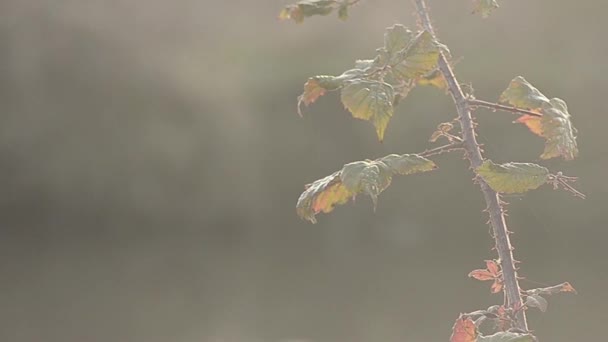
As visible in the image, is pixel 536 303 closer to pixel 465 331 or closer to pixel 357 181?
pixel 465 331

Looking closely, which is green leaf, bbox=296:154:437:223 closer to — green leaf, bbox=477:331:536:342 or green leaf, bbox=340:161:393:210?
green leaf, bbox=340:161:393:210

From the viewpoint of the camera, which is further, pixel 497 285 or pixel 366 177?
Answer: pixel 497 285

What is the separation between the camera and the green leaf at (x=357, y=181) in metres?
0.46

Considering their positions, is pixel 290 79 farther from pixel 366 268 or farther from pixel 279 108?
pixel 366 268

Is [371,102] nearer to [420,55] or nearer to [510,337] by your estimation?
[420,55]

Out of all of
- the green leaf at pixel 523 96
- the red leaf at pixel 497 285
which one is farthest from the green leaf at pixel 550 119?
the red leaf at pixel 497 285

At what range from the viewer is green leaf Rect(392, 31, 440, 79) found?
482 millimetres

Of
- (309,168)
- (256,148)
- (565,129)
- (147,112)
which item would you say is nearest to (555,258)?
(309,168)

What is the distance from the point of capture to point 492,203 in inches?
20.0

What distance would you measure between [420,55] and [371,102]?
0.14 feet

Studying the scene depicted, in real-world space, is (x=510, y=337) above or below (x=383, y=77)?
below

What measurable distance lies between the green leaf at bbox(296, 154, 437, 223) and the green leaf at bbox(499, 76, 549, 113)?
0.08 m

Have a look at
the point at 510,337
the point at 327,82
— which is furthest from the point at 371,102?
the point at 510,337

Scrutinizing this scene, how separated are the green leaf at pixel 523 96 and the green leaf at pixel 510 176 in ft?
0.15
